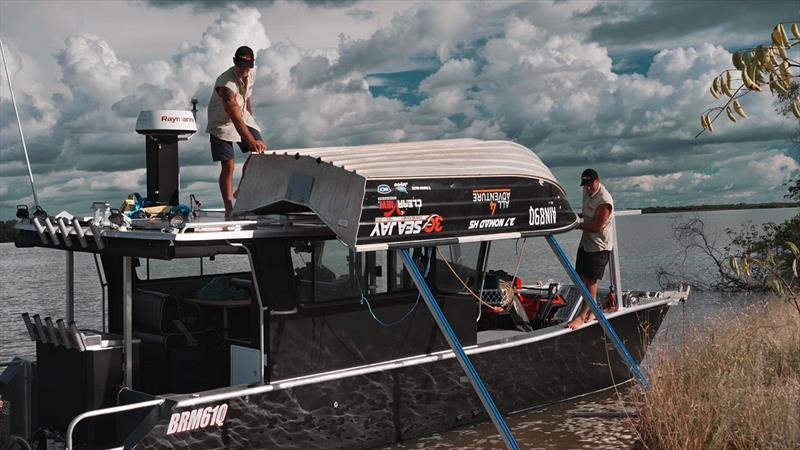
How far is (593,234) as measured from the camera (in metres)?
10.6

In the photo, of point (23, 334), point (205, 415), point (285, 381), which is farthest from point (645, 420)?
point (23, 334)

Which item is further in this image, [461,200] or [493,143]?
[493,143]

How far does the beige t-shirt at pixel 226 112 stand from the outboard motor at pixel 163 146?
213 mm

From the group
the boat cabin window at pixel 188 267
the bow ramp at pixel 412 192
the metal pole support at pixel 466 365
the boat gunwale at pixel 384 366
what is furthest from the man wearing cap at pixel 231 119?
the metal pole support at pixel 466 365

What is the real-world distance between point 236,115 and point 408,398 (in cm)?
308

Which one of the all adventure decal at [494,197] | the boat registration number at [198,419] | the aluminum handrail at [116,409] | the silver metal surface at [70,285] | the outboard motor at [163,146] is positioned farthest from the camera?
the outboard motor at [163,146]

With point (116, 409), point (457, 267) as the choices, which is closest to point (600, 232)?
point (457, 267)

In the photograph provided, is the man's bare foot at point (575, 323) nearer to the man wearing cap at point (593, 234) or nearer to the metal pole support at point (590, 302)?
the man wearing cap at point (593, 234)

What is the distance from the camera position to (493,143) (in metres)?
9.41

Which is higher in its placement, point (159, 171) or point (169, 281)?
point (159, 171)

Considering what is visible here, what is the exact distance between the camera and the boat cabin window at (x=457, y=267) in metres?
9.09

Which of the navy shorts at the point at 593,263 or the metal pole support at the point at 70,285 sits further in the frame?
the navy shorts at the point at 593,263

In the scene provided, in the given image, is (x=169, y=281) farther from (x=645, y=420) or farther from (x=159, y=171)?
(x=645, y=420)

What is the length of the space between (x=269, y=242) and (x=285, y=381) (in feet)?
3.73
